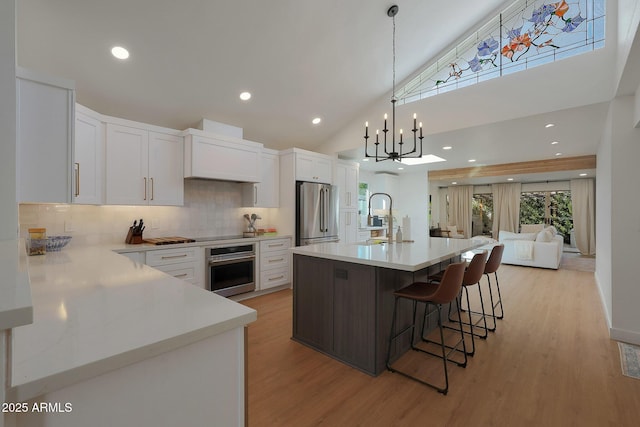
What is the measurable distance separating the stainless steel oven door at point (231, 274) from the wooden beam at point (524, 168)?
6013 millimetres

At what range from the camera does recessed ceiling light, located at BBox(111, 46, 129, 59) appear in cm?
266

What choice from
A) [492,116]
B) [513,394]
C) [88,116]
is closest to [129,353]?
[513,394]

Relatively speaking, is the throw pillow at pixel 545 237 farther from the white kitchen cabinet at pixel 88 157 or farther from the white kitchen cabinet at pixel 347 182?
the white kitchen cabinet at pixel 88 157

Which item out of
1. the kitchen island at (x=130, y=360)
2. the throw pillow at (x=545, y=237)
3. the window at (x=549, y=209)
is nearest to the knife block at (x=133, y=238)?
the kitchen island at (x=130, y=360)

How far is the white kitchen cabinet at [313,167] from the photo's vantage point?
179 inches

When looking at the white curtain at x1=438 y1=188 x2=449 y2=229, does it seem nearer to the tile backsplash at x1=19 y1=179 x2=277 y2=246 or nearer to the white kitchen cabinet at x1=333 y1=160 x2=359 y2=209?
the white kitchen cabinet at x1=333 y1=160 x2=359 y2=209

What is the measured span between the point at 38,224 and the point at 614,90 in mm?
5783

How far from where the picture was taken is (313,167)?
4.77 meters

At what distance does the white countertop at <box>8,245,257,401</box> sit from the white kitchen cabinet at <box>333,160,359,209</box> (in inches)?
162

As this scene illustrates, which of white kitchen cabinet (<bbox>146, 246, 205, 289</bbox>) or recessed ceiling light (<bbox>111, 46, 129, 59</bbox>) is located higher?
recessed ceiling light (<bbox>111, 46, 129, 59</bbox>)

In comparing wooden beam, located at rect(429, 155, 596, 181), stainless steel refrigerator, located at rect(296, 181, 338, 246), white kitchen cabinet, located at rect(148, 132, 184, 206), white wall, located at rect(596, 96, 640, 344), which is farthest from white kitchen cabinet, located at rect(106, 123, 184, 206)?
→ wooden beam, located at rect(429, 155, 596, 181)

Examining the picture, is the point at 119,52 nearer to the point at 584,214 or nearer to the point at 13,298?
the point at 13,298

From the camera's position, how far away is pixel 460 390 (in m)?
2.00

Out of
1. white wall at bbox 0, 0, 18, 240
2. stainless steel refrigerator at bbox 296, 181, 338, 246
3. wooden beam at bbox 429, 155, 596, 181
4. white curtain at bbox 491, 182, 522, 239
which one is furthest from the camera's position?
white curtain at bbox 491, 182, 522, 239
